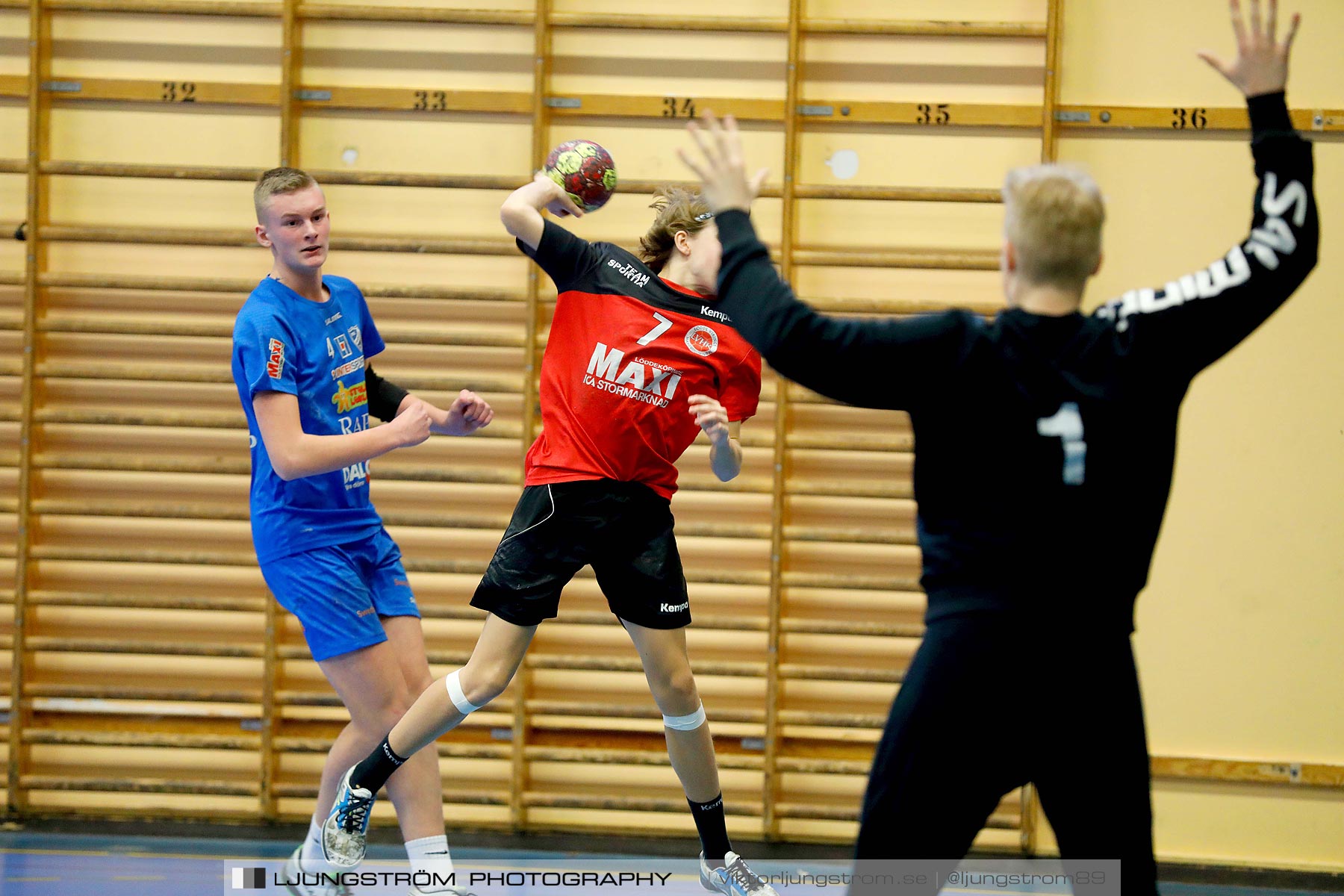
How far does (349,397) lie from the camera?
3.51 metres

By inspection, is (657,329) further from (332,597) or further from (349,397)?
(332,597)

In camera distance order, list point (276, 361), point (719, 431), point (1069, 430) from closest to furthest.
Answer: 1. point (1069, 430)
2. point (719, 431)
3. point (276, 361)

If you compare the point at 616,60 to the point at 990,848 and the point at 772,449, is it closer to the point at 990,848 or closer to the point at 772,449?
the point at 772,449

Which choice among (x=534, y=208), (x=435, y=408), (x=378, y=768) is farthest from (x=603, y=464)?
(x=378, y=768)

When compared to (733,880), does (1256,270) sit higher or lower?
higher

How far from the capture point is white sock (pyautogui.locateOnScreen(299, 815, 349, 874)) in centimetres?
354

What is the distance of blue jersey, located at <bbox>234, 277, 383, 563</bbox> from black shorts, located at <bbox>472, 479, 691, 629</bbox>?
1.55 ft

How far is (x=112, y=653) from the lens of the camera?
5051mm

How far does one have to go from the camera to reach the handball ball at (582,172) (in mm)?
3383

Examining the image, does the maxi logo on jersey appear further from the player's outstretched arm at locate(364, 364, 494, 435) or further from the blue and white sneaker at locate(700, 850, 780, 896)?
the blue and white sneaker at locate(700, 850, 780, 896)

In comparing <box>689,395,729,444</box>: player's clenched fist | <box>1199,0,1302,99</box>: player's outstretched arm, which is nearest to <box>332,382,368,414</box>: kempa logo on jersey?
<box>689,395,729,444</box>: player's clenched fist

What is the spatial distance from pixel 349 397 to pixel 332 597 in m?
0.58

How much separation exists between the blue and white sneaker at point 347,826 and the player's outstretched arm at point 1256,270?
2402mm

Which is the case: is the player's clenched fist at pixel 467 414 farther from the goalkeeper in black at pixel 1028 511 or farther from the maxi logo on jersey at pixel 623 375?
the goalkeeper in black at pixel 1028 511
